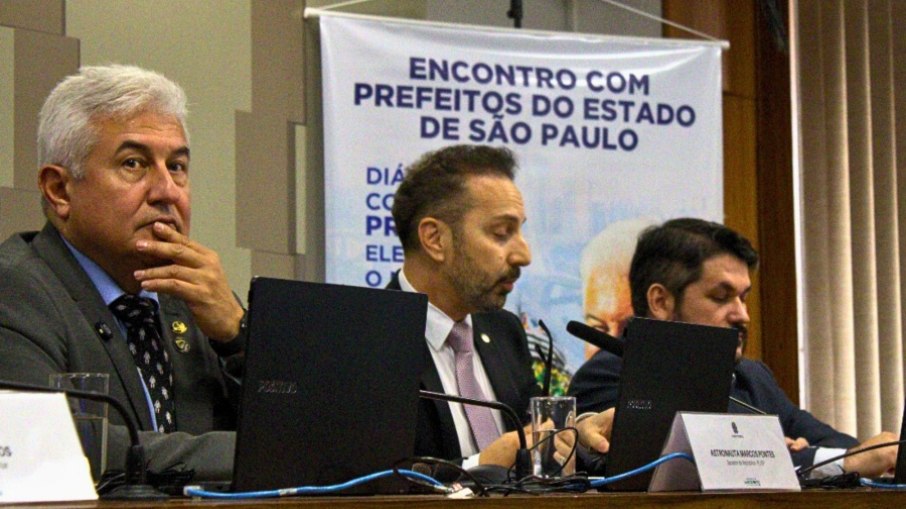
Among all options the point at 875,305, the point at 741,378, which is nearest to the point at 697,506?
the point at 741,378

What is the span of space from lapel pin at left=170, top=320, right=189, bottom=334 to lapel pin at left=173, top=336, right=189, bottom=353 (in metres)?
0.02

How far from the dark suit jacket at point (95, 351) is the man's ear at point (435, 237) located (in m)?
0.86

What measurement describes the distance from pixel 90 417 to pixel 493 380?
1.53 metres

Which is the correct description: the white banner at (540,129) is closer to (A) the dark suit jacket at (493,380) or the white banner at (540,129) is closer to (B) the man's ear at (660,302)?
(A) the dark suit jacket at (493,380)

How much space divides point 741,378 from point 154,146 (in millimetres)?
1670

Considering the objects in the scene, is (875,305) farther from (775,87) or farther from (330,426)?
(330,426)

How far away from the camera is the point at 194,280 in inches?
90.0

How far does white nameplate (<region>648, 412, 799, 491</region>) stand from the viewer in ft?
5.92

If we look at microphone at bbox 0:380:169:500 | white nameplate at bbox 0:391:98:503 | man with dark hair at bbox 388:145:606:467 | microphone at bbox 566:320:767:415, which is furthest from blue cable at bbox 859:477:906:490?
white nameplate at bbox 0:391:98:503

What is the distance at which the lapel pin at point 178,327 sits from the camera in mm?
2436

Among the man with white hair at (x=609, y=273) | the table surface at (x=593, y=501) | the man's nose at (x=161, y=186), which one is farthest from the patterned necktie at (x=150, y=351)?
the man with white hair at (x=609, y=273)

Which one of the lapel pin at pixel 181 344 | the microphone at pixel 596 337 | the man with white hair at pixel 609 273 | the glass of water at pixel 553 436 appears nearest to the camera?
the glass of water at pixel 553 436

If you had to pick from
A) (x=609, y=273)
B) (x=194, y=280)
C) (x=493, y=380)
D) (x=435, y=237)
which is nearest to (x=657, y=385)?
(x=194, y=280)

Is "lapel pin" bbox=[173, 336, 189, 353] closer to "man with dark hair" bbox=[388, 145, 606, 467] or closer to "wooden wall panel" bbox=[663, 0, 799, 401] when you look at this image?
"man with dark hair" bbox=[388, 145, 606, 467]
